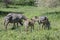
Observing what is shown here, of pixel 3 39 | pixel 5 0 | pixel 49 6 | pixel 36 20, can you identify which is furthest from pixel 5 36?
pixel 5 0

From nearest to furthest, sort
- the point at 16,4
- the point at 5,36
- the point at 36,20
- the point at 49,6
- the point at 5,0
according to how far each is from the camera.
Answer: the point at 5,36 < the point at 36,20 < the point at 49,6 < the point at 5,0 < the point at 16,4

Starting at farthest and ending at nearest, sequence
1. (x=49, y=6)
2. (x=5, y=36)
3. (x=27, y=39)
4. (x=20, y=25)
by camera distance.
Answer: (x=49, y=6)
(x=20, y=25)
(x=5, y=36)
(x=27, y=39)

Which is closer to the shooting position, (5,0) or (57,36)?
(57,36)

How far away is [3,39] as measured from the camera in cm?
1071

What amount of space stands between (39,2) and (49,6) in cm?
241

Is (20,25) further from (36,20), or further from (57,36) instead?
(57,36)

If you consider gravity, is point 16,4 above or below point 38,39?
below

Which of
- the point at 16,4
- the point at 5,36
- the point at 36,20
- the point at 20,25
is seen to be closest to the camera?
the point at 5,36

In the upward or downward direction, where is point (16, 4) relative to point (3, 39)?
downward

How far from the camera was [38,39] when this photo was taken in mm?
10680

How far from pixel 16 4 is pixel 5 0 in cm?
301

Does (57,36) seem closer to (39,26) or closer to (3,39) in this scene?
(3,39)

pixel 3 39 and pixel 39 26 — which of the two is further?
pixel 39 26

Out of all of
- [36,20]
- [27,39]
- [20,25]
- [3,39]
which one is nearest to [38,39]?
[27,39]
